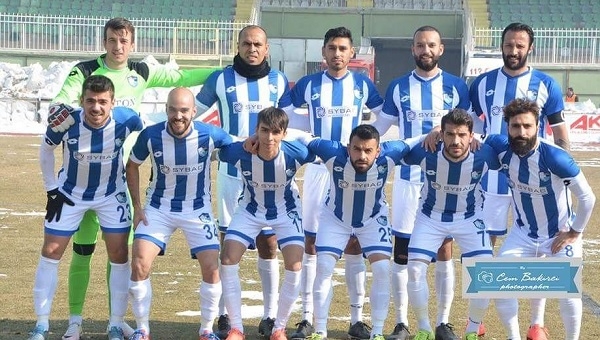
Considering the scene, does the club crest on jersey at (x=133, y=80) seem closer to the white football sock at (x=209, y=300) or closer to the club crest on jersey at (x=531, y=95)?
the white football sock at (x=209, y=300)

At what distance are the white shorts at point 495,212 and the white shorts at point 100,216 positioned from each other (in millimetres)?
2611

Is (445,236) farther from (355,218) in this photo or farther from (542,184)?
(542,184)

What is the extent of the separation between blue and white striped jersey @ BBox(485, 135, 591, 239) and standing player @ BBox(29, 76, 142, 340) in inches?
102

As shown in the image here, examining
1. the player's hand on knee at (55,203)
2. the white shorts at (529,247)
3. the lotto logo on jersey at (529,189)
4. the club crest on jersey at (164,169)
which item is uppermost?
the club crest on jersey at (164,169)

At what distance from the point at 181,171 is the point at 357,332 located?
1.70 metres

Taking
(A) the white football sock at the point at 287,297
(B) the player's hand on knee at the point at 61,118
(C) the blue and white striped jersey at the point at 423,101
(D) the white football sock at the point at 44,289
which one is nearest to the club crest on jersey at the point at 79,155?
(B) the player's hand on knee at the point at 61,118

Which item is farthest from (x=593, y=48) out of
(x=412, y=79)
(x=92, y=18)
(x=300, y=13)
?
(x=412, y=79)

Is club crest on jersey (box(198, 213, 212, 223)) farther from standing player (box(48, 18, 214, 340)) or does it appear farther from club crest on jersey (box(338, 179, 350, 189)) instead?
club crest on jersey (box(338, 179, 350, 189))

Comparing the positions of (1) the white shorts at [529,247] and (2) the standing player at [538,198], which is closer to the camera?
(2) the standing player at [538,198]

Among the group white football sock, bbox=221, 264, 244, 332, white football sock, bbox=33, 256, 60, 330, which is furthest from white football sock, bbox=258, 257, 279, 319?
white football sock, bbox=33, 256, 60, 330

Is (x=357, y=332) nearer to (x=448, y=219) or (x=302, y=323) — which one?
(x=302, y=323)

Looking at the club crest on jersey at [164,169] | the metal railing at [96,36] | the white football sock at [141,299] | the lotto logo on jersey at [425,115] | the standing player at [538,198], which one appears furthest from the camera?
the metal railing at [96,36]

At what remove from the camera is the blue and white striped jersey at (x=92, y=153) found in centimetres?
746

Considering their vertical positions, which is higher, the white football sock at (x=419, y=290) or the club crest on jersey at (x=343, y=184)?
the club crest on jersey at (x=343, y=184)
